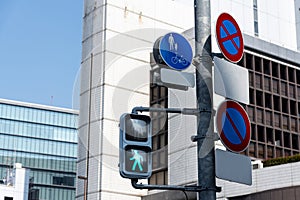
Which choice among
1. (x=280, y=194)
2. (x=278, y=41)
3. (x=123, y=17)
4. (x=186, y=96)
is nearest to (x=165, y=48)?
(x=186, y=96)

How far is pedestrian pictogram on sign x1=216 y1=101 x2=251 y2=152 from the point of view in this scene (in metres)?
6.25

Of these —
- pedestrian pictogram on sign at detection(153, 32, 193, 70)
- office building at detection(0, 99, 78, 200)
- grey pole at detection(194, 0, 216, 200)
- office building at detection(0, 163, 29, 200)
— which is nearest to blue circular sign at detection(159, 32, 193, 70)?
pedestrian pictogram on sign at detection(153, 32, 193, 70)

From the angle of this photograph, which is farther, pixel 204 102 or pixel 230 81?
pixel 230 81

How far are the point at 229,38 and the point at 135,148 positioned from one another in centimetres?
186

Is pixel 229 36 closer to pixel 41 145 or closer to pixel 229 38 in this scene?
pixel 229 38

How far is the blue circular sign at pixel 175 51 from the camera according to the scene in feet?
20.0

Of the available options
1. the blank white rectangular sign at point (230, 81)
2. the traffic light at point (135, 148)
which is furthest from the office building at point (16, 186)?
the traffic light at point (135, 148)

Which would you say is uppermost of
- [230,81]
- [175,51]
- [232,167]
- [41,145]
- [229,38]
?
[41,145]

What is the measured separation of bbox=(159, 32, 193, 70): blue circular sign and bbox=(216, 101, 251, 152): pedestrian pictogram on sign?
58 cm

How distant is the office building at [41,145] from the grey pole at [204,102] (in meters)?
100.0

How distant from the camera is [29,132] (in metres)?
109

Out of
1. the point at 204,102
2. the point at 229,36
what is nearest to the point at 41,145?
the point at 229,36

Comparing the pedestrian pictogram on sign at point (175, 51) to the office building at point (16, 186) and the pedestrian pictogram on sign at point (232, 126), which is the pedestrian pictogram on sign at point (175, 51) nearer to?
the pedestrian pictogram on sign at point (232, 126)

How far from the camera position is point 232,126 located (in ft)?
20.9
